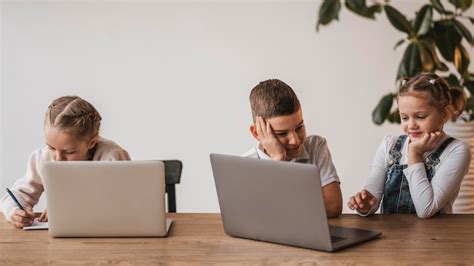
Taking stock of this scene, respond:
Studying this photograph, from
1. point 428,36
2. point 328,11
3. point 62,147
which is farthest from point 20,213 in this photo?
point 428,36

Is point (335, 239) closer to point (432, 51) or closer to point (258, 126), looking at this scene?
point (258, 126)

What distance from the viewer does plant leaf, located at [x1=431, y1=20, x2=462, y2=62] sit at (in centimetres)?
348

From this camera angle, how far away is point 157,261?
1828 millimetres

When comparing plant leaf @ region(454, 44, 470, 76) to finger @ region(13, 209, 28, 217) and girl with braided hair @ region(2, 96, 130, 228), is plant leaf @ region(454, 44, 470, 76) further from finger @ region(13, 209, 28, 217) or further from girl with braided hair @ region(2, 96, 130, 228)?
finger @ region(13, 209, 28, 217)

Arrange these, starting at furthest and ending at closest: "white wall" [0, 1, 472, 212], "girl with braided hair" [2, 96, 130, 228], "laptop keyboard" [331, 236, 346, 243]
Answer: "white wall" [0, 1, 472, 212]
"girl with braided hair" [2, 96, 130, 228]
"laptop keyboard" [331, 236, 346, 243]

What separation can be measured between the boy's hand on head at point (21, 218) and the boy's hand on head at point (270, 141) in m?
0.72

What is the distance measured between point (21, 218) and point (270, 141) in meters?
0.76

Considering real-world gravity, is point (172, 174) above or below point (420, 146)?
below

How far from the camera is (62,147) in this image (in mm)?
2322

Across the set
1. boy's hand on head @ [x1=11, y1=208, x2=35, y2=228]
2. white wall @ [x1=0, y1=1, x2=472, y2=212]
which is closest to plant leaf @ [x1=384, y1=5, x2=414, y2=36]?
white wall @ [x1=0, y1=1, x2=472, y2=212]

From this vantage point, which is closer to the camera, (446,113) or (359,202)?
(359,202)

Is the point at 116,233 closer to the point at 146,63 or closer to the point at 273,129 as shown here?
the point at 273,129

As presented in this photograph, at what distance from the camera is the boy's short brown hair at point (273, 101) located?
2.30 m

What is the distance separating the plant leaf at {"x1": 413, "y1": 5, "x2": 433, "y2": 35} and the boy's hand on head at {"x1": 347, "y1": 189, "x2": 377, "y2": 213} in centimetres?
135
